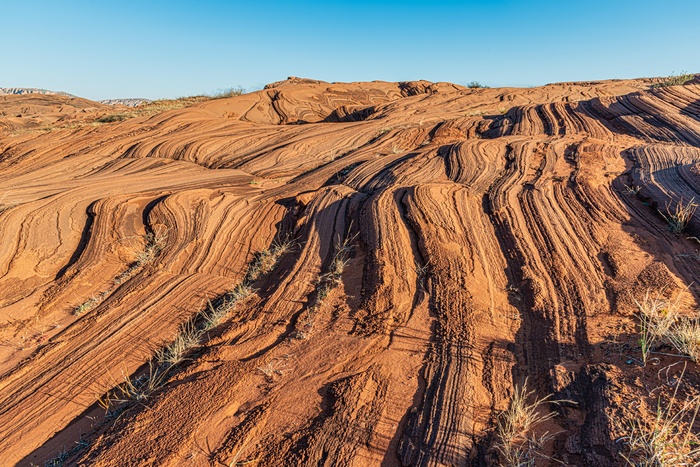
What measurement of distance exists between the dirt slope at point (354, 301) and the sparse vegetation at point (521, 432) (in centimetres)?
7

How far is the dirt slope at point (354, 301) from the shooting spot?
3.08m

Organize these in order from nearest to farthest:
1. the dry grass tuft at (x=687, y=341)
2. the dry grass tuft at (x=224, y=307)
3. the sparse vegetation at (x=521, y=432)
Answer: the sparse vegetation at (x=521, y=432)
the dry grass tuft at (x=687, y=341)
the dry grass tuft at (x=224, y=307)

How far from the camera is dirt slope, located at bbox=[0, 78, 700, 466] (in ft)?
10.1

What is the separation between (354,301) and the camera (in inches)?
187

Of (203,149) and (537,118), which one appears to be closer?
(537,118)

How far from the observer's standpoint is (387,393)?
338 centimetres

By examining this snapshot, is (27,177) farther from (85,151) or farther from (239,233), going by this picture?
(239,233)

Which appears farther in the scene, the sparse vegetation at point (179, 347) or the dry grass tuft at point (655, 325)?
the sparse vegetation at point (179, 347)

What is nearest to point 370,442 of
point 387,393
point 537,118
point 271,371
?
point 387,393

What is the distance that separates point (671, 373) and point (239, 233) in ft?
19.8

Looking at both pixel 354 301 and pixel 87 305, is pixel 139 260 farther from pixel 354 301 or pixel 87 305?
pixel 354 301

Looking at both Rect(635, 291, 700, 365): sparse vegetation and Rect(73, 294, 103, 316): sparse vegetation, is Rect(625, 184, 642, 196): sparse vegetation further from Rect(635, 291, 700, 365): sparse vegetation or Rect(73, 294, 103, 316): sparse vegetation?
Rect(73, 294, 103, 316): sparse vegetation

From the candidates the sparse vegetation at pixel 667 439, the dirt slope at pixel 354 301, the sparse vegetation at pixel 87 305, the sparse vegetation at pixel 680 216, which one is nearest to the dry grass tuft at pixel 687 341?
the dirt slope at pixel 354 301

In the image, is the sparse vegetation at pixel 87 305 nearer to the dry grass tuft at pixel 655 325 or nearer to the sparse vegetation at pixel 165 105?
the dry grass tuft at pixel 655 325
